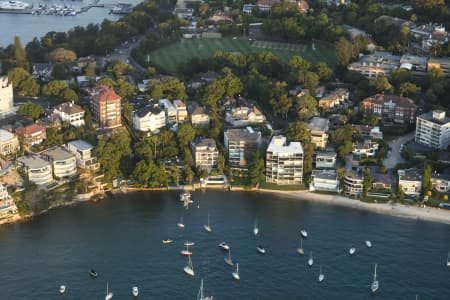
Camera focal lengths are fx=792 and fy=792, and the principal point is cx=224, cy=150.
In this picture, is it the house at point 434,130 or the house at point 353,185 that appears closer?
the house at point 353,185

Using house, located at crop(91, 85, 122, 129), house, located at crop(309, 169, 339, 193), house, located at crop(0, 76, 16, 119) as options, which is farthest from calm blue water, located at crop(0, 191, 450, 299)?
house, located at crop(0, 76, 16, 119)

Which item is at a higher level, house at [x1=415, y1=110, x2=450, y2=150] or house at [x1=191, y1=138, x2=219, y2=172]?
house at [x1=415, y1=110, x2=450, y2=150]

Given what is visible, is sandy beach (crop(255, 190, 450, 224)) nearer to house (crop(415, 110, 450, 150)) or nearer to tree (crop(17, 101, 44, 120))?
house (crop(415, 110, 450, 150))

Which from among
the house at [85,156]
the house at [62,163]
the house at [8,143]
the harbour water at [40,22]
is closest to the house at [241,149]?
the house at [85,156]

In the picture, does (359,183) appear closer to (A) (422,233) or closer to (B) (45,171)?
(A) (422,233)

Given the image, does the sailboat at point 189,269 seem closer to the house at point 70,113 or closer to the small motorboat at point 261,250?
the small motorboat at point 261,250

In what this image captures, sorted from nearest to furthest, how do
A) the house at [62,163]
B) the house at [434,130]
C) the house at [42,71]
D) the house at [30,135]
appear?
the house at [62,163], the house at [30,135], the house at [434,130], the house at [42,71]

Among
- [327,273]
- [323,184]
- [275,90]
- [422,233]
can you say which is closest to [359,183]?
[323,184]
